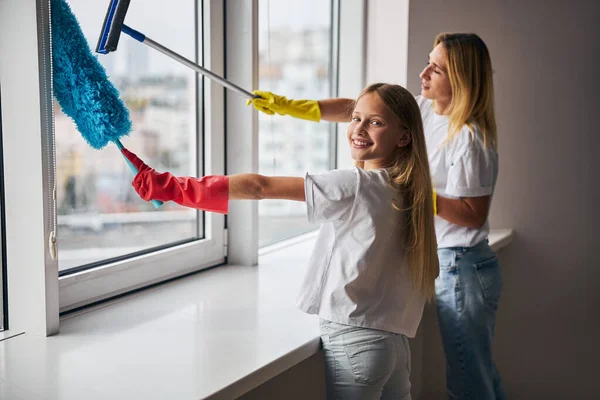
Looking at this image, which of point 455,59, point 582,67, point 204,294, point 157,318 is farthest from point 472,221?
point 582,67

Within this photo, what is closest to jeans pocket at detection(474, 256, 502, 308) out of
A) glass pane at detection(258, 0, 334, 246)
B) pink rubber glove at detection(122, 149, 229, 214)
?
glass pane at detection(258, 0, 334, 246)

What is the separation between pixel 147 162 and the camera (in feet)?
4.82

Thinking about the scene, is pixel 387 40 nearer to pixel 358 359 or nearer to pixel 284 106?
pixel 284 106

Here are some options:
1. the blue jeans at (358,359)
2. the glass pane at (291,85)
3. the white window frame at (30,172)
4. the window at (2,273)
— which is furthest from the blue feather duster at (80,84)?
the glass pane at (291,85)

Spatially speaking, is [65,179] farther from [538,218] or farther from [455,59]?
[538,218]

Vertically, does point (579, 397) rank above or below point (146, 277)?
below

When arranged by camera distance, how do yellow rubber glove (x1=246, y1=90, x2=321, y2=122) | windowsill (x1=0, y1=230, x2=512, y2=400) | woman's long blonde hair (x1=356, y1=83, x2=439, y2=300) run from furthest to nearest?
yellow rubber glove (x1=246, y1=90, x2=321, y2=122), woman's long blonde hair (x1=356, y1=83, x2=439, y2=300), windowsill (x1=0, y1=230, x2=512, y2=400)

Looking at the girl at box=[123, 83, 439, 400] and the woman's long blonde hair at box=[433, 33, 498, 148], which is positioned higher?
the woman's long blonde hair at box=[433, 33, 498, 148]

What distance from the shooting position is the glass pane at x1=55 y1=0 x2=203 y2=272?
127 cm

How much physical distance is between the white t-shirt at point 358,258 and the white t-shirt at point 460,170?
1.24 feet

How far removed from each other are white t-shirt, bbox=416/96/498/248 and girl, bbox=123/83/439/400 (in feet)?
1.04

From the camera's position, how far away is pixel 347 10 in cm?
215

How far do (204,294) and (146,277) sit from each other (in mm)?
134

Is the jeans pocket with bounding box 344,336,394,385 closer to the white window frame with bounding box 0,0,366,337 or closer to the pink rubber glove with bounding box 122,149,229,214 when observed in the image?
the pink rubber glove with bounding box 122,149,229,214
